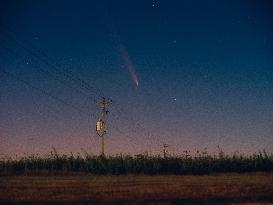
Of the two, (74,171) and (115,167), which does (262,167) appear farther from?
(74,171)

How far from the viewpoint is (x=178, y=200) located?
1529 cm

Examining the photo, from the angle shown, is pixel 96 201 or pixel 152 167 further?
pixel 152 167

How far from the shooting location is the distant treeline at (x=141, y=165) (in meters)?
46.3

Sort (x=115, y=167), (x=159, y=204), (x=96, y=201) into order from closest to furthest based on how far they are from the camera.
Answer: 1. (x=159, y=204)
2. (x=96, y=201)
3. (x=115, y=167)

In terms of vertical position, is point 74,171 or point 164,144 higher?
point 164,144

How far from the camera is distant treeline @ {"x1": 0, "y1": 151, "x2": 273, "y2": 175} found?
46344 mm

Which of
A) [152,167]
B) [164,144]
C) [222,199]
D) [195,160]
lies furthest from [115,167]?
[164,144]

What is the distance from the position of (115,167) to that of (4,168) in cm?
1158

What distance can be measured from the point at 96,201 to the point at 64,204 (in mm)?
1221

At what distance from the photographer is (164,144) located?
284ft

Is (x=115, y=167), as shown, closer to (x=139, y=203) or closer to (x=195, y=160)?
(x=195, y=160)

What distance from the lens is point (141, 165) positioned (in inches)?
1838

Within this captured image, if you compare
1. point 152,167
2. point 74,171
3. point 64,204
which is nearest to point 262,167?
point 152,167

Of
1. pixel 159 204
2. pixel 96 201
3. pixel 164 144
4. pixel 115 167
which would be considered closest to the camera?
pixel 159 204
